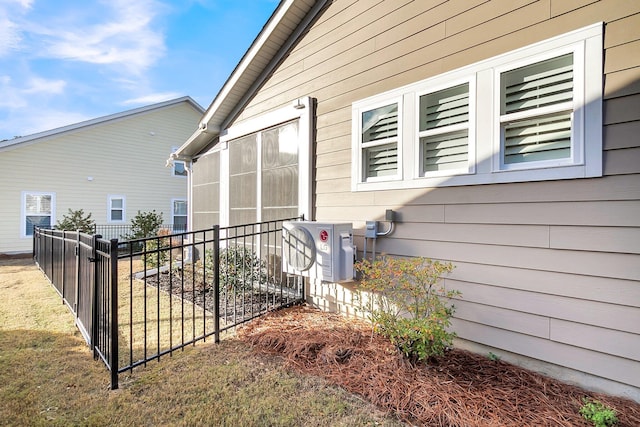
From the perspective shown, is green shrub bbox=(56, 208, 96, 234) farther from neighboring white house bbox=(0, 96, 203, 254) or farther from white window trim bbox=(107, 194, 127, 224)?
white window trim bbox=(107, 194, 127, 224)

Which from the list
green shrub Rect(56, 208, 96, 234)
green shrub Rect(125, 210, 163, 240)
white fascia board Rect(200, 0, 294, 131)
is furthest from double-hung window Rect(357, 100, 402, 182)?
green shrub Rect(56, 208, 96, 234)

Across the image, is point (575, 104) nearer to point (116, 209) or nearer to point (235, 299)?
point (235, 299)

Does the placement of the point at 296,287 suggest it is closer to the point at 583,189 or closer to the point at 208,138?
the point at 583,189

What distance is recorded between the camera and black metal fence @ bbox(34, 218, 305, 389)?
2783 mm

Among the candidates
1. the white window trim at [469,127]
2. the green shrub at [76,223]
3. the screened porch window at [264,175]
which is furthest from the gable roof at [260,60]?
the green shrub at [76,223]

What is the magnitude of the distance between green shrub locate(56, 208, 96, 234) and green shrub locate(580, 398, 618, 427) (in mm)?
13407

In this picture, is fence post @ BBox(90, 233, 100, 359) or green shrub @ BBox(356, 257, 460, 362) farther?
fence post @ BBox(90, 233, 100, 359)

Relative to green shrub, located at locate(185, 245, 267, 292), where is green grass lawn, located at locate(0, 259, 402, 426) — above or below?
below

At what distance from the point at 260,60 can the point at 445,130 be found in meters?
3.64

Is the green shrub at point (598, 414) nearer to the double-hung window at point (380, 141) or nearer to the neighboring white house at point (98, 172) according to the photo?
the double-hung window at point (380, 141)

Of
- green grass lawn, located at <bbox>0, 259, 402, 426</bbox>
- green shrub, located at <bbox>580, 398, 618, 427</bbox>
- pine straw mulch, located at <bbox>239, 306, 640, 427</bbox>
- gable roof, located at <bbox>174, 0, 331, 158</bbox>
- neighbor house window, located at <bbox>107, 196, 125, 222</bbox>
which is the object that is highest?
gable roof, located at <bbox>174, 0, 331, 158</bbox>

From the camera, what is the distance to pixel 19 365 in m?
2.87

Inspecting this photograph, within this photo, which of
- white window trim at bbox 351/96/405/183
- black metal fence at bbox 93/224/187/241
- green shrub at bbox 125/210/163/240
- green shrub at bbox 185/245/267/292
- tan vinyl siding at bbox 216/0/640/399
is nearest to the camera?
tan vinyl siding at bbox 216/0/640/399

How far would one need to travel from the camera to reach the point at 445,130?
312 centimetres
